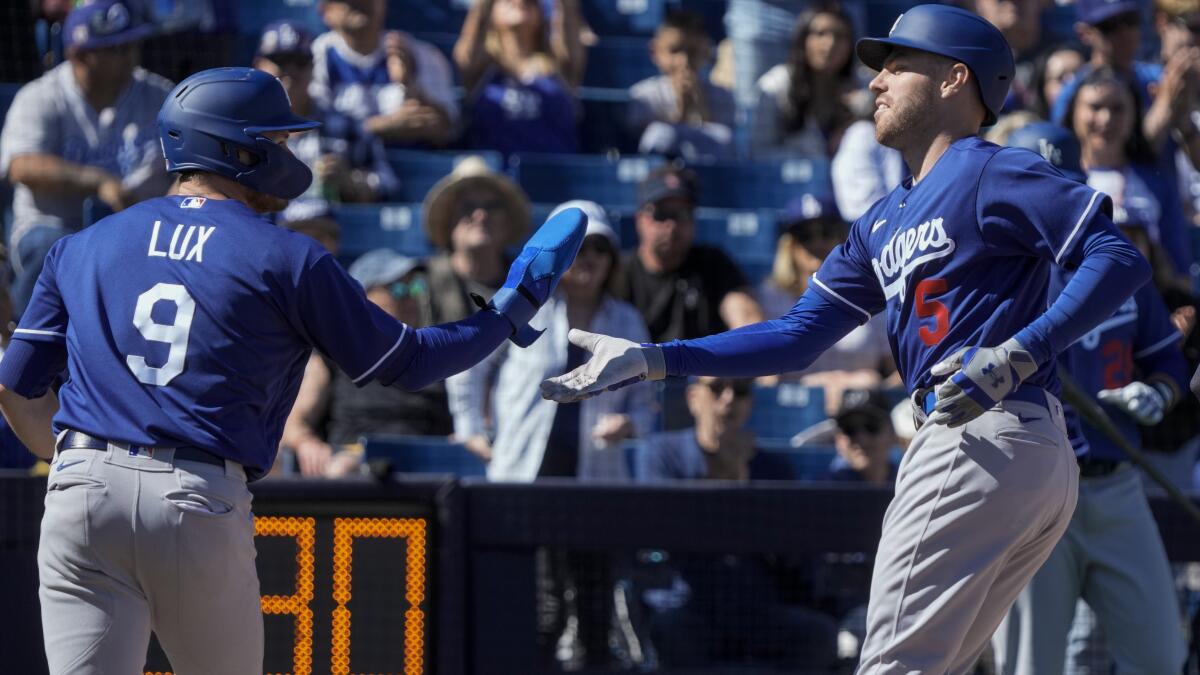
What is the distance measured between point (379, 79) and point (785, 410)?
8.86ft

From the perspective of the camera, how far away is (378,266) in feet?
24.1

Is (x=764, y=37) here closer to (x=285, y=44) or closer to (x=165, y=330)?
(x=285, y=44)

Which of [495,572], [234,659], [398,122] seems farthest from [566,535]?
[398,122]

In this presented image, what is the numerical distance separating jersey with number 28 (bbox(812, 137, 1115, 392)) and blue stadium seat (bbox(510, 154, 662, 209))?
4818 millimetres

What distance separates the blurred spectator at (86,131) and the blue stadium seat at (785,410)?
2.80 metres

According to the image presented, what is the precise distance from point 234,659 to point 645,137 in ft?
18.8

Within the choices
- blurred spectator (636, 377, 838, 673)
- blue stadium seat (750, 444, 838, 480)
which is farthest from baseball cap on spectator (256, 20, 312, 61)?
blurred spectator (636, 377, 838, 673)

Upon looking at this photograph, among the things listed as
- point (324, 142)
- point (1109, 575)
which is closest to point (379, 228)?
point (324, 142)

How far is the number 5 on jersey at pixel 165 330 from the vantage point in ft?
11.1

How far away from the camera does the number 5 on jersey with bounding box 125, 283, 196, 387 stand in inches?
133

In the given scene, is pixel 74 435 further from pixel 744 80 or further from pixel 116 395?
pixel 744 80

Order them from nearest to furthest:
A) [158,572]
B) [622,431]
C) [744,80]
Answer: [158,572] → [622,431] → [744,80]

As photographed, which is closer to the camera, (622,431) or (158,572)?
(158,572)

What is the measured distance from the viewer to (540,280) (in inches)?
155
